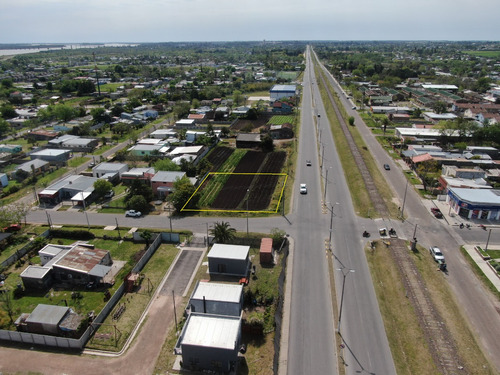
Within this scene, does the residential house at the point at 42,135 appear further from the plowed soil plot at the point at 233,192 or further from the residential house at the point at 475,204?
the residential house at the point at 475,204

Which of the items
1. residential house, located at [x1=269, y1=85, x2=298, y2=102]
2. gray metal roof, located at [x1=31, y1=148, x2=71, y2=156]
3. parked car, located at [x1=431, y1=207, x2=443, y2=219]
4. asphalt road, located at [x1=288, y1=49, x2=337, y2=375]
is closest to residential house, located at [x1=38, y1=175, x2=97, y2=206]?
gray metal roof, located at [x1=31, y1=148, x2=71, y2=156]

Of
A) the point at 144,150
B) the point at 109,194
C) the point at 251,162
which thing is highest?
the point at 144,150

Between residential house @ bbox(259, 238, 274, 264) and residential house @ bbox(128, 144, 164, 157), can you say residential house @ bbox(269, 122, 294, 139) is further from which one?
residential house @ bbox(259, 238, 274, 264)

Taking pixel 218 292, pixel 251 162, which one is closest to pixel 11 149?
pixel 251 162

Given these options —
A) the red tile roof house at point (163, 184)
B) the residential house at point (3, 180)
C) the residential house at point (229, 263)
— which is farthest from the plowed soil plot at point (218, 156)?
the residential house at point (3, 180)

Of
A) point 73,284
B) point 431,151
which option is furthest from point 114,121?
point 431,151

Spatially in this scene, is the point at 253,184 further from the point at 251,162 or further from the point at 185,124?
the point at 185,124

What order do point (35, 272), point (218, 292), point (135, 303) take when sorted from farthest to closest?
point (35, 272)
point (135, 303)
point (218, 292)
